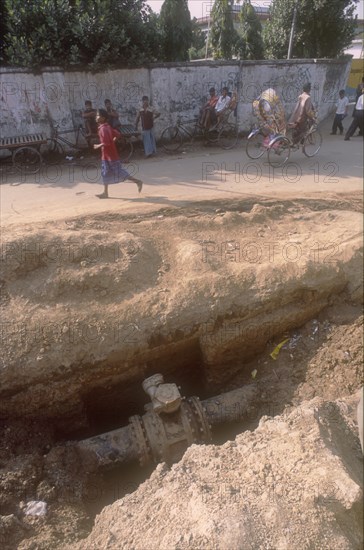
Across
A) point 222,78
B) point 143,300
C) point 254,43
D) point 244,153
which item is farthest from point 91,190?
point 254,43

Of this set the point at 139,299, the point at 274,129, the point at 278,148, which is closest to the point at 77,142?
the point at 274,129

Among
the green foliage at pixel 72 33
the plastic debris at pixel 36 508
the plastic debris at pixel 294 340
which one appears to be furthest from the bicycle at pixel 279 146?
the plastic debris at pixel 36 508

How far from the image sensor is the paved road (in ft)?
23.3

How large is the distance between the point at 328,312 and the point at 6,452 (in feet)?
13.6

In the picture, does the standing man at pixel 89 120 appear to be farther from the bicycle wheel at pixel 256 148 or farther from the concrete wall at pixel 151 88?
the bicycle wheel at pixel 256 148

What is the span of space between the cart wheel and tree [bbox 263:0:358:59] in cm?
822

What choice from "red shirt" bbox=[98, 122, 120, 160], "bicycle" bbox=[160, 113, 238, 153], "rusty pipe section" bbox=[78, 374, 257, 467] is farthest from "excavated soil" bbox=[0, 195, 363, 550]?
"bicycle" bbox=[160, 113, 238, 153]

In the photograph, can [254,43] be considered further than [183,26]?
Yes

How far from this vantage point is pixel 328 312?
539cm

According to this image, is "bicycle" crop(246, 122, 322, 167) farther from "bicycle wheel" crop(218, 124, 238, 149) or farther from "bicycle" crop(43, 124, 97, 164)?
"bicycle" crop(43, 124, 97, 164)

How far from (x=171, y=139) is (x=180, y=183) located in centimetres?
387

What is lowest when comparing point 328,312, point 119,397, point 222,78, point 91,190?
point 119,397

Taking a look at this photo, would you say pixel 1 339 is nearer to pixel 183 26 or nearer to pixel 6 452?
pixel 6 452

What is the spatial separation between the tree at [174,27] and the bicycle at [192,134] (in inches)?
86.9
